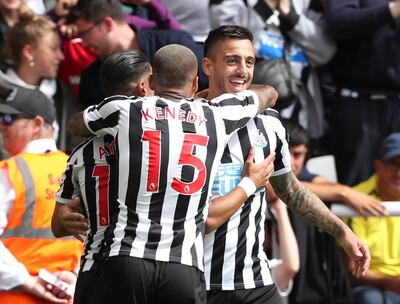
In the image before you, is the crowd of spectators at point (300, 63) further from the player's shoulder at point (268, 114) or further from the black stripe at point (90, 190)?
the black stripe at point (90, 190)

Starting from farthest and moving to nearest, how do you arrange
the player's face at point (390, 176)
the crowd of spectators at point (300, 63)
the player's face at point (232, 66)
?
the crowd of spectators at point (300, 63), the player's face at point (390, 176), the player's face at point (232, 66)

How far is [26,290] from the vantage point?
22.4ft

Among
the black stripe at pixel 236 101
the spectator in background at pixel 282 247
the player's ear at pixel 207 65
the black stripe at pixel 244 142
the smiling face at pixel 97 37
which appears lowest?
the spectator in background at pixel 282 247

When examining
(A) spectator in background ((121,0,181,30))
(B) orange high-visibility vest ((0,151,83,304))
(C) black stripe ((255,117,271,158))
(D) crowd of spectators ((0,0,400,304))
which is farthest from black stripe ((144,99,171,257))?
(A) spectator in background ((121,0,181,30))

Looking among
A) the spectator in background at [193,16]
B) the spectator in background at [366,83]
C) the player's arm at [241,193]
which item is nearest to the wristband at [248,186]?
the player's arm at [241,193]

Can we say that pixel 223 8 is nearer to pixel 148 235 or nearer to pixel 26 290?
pixel 26 290

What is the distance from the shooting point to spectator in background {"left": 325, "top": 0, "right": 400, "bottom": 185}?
9.01 metres

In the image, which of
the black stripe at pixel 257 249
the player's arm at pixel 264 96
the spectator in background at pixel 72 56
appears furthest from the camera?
the spectator in background at pixel 72 56

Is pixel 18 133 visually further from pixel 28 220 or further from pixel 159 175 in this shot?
pixel 159 175

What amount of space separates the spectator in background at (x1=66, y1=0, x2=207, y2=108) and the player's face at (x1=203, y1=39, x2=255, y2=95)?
6.82 feet

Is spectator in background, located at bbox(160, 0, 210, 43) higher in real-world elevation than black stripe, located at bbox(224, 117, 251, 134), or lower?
higher

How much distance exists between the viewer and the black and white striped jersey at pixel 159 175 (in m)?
5.72

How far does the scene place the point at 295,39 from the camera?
9.20m

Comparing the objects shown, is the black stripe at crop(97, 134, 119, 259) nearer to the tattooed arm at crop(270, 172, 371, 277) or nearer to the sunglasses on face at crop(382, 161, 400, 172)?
the tattooed arm at crop(270, 172, 371, 277)
